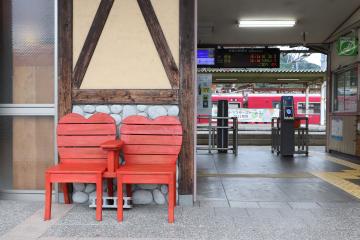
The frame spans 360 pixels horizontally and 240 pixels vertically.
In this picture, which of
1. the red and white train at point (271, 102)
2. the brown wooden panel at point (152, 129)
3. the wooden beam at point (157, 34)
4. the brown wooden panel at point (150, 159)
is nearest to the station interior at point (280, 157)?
the brown wooden panel at point (150, 159)

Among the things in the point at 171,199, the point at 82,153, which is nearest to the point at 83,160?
the point at 82,153

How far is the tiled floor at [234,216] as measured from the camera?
3.39 meters

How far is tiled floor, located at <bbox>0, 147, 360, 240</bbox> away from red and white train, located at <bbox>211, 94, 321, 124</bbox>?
57.5 feet

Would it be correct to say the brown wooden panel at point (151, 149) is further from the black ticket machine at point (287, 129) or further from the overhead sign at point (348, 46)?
the black ticket machine at point (287, 129)

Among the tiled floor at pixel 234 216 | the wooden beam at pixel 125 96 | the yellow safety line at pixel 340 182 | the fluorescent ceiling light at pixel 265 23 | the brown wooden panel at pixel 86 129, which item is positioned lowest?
the tiled floor at pixel 234 216

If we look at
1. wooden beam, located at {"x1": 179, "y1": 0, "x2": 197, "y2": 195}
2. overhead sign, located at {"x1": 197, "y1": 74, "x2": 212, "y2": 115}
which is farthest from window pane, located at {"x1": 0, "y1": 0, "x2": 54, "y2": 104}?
overhead sign, located at {"x1": 197, "y1": 74, "x2": 212, "y2": 115}

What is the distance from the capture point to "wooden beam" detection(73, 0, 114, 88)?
14.2ft

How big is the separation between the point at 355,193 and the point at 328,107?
17.4ft

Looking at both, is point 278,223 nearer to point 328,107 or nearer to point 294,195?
point 294,195

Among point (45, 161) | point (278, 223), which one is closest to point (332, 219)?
point (278, 223)

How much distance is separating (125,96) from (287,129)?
580 cm

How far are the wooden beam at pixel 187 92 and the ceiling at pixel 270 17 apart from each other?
11.1 feet

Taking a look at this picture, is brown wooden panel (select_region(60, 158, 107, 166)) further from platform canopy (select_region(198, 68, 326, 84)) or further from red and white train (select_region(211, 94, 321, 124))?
red and white train (select_region(211, 94, 321, 124))

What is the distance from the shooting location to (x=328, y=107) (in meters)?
9.95
